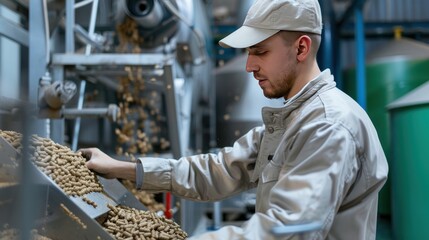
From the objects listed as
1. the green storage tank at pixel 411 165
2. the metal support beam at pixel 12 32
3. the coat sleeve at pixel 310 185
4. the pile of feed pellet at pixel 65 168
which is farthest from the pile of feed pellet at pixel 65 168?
the green storage tank at pixel 411 165

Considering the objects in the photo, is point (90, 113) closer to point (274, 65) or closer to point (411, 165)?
point (274, 65)

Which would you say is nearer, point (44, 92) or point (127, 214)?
point (127, 214)

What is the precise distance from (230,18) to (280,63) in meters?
5.41

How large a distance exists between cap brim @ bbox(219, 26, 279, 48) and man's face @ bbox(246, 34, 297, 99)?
2cm

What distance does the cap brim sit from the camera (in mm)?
1073

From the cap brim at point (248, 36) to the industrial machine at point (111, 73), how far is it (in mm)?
489

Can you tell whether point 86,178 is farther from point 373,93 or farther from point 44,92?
point 373,93

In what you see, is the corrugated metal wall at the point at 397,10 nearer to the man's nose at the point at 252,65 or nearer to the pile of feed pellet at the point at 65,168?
the man's nose at the point at 252,65

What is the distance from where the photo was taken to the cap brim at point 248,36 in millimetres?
1073

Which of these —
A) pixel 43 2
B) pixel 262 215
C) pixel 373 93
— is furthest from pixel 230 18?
pixel 262 215

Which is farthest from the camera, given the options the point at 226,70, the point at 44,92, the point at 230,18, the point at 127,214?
the point at 230,18

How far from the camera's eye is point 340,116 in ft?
3.15

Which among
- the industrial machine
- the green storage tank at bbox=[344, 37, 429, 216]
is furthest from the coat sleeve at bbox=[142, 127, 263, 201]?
the green storage tank at bbox=[344, 37, 429, 216]

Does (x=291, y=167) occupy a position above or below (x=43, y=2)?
below
